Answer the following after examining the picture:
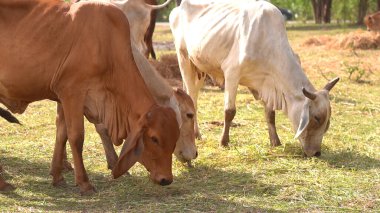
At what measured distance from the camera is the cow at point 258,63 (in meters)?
7.08

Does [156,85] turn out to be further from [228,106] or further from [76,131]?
[228,106]

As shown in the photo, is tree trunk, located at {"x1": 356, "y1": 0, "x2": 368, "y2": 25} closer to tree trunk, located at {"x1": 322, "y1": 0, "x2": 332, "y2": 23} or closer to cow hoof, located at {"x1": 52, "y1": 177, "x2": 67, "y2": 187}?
tree trunk, located at {"x1": 322, "y1": 0, "x2": 332, "y2": 23}

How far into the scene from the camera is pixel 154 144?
550 cm

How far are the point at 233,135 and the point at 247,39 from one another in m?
1.34

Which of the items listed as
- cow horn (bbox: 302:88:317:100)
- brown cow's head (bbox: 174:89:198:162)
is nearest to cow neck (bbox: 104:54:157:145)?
brown cow's head (bbox: 174:89:198:162)

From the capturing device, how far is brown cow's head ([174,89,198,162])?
6434mm

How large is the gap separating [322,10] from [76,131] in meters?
28.2

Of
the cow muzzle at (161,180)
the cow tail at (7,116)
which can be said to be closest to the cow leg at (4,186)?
the cow tail at (7,116)

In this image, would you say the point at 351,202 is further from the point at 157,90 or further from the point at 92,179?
the point at 92,179

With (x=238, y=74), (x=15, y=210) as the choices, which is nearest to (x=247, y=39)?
(x=238, y=74)

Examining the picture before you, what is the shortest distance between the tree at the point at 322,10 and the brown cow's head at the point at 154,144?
25236mm

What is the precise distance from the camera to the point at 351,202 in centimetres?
552

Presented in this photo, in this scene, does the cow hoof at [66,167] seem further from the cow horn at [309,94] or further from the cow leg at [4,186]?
the cow horn at [309,94]

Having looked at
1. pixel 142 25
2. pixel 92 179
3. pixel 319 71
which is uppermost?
pixel 142 25
